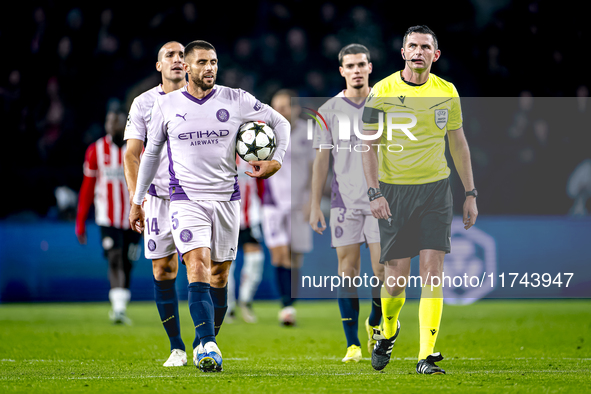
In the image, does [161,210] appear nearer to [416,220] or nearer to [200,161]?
[200,161]

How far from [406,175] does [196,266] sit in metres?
1.57

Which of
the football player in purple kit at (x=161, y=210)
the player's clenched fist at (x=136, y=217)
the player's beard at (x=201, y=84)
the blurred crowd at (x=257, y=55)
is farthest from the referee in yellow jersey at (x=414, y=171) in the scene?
the blurred crowd at (x=257, y=55)

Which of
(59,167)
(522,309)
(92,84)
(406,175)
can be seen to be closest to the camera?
(406,175)

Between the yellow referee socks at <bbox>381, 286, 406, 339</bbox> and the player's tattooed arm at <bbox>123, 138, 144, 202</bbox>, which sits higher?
the player's tattooed arm at <bbox>123, 138, 144, 202</bbox>

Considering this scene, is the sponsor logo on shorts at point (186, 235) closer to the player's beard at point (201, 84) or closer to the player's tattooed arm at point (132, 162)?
the player's tattooed arm at point (132, 162)

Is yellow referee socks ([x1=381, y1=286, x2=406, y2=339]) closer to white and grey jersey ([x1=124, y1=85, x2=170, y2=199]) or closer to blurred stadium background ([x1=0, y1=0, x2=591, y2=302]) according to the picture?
white and grey jersey ([x1=124, y1=85, x2=170, y2=199])

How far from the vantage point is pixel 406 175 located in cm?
518

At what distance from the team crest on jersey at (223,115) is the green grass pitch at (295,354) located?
1672 millimetres

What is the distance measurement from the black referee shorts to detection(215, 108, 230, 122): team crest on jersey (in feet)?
3.97

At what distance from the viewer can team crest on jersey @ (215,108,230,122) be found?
503 centimetres

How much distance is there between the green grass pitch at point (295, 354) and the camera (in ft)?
14.2

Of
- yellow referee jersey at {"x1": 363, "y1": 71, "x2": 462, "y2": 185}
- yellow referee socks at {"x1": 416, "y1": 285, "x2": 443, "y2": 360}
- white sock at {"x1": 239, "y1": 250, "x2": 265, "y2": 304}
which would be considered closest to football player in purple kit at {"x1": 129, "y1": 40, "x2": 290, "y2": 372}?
yellow referee jersey at {"x1": 363, "y1": 71, "x2": 462, "y2": 185}

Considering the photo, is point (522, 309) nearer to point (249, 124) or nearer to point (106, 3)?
point (249, 124)

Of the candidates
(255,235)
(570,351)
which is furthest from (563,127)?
(570,351)
